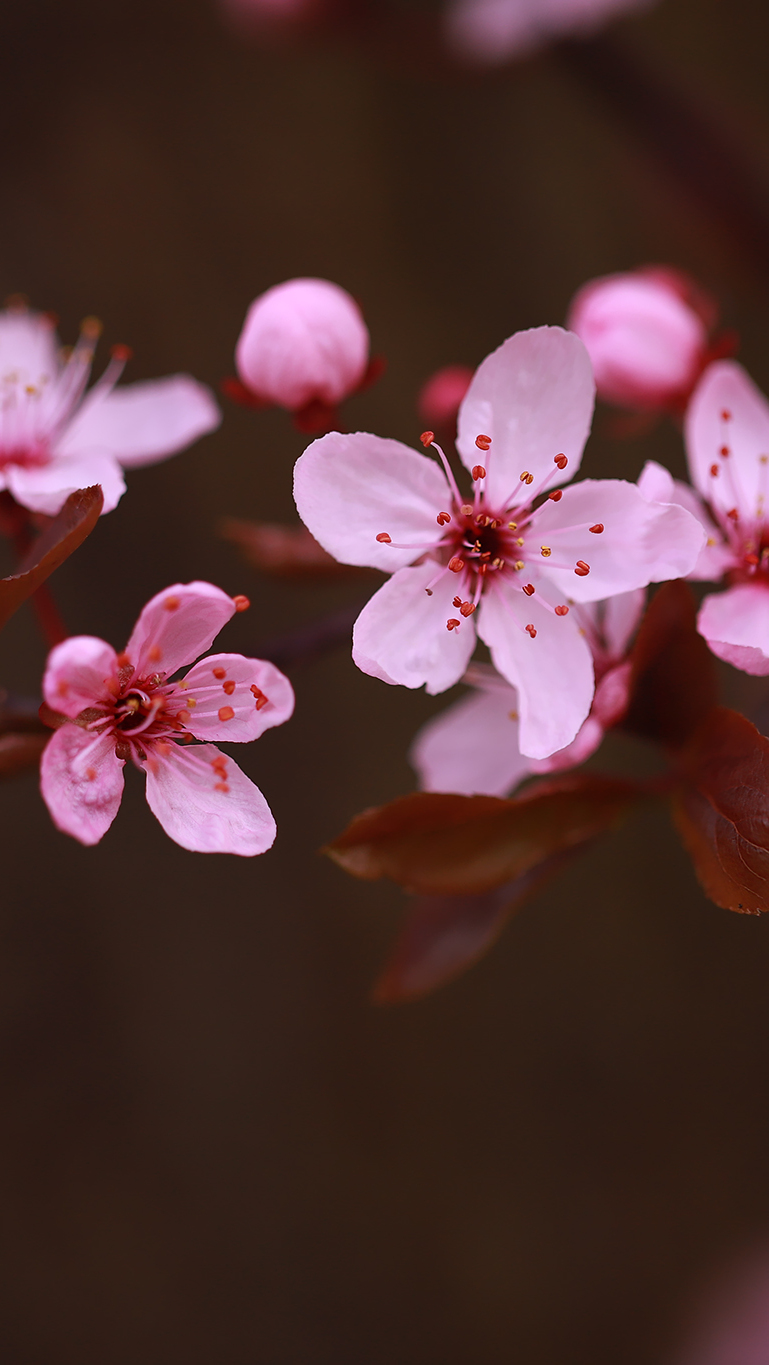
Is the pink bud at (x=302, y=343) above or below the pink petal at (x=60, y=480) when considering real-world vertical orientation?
above

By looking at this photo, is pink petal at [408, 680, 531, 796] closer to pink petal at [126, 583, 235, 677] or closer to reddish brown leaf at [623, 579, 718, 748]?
reddish brown leaf at [623, 579, 718, 748]

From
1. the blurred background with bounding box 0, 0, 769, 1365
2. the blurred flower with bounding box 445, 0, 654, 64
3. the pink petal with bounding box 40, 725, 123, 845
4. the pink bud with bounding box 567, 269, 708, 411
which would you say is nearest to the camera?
the pink petal with bounding box 40, 725, 123, 845

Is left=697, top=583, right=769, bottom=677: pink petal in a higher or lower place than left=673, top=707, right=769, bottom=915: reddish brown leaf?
higher

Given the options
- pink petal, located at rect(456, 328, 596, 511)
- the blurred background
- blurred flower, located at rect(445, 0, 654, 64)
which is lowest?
the blurred background

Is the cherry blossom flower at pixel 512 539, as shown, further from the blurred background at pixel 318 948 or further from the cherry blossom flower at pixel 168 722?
the blurred background at pixel 318 948

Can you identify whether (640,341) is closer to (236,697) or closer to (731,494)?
(731,494)

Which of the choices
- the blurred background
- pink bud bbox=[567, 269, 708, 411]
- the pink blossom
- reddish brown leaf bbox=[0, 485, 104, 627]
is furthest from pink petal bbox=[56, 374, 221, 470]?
the blurred background

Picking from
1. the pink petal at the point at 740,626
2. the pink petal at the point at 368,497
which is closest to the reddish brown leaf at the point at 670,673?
the pink petal at the point at 740,626

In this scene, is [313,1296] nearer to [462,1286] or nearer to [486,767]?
[462,1286]
